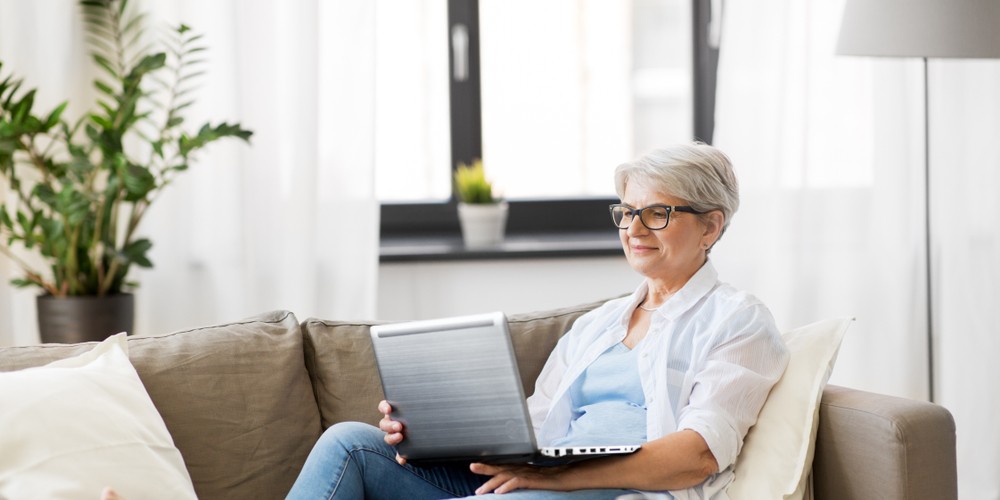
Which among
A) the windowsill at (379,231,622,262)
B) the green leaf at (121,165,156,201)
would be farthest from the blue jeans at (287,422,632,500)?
the windowsill at (379,231,622,262)

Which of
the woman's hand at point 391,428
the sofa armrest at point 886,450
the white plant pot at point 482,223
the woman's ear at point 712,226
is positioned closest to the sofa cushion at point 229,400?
the woman's hand at point 391,428

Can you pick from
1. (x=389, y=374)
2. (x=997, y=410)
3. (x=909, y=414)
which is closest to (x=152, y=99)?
(x=389, y=374)

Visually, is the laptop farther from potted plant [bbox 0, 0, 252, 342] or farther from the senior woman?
potted plant [bbox 0, 0, 252, 342]

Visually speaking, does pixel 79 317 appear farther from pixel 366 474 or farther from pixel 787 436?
pixel 787 436

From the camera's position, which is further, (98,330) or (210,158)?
(210,158)

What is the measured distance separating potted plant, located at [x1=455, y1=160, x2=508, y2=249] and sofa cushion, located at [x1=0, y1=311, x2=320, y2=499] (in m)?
1.20

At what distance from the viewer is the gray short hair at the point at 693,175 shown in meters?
2.00

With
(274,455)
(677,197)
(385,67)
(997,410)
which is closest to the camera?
(677,197)

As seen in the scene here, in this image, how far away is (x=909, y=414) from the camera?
1.81 metres

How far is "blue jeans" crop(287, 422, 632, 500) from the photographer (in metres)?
1.91

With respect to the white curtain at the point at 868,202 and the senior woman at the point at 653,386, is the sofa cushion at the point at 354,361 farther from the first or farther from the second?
the white curtain at the point at 868,202

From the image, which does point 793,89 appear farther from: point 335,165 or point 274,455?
point 274,455

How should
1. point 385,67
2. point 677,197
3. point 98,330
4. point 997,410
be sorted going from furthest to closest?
point 385,67 < point 997,410 < point 98,330 < point 677,197

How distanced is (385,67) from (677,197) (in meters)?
1.74
